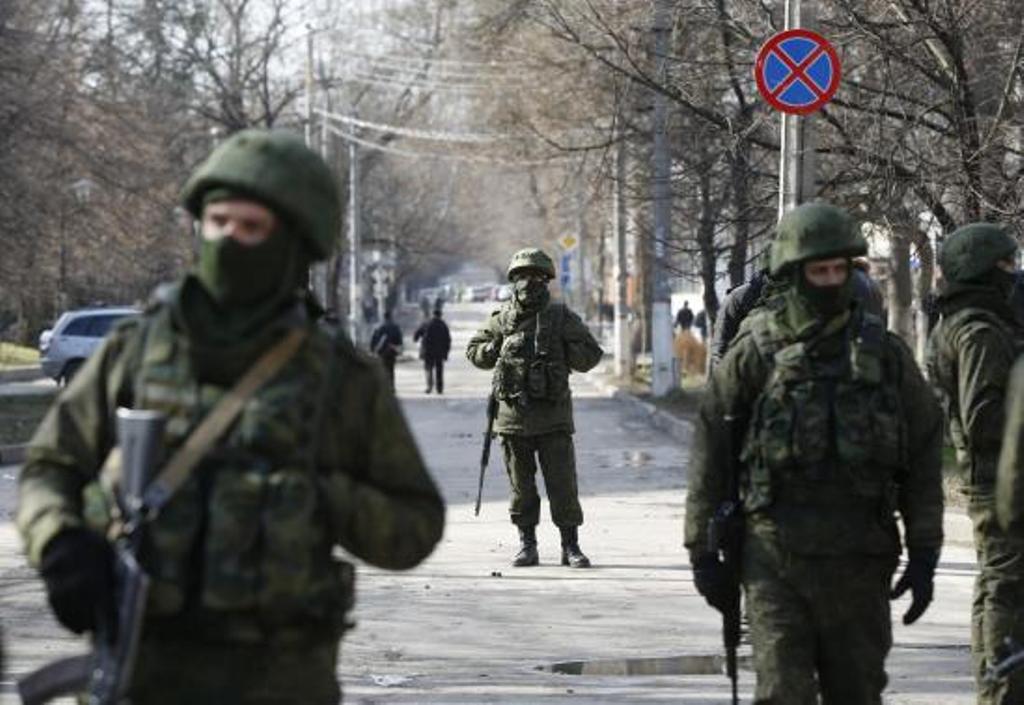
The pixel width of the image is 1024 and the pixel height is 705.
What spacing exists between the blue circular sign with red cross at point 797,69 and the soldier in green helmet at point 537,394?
2297 mm

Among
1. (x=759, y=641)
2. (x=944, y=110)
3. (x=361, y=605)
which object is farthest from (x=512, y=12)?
(x=759, y=641)

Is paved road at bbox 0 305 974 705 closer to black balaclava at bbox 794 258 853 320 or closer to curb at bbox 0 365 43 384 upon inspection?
black balaclava at bbox 794 258 853 320

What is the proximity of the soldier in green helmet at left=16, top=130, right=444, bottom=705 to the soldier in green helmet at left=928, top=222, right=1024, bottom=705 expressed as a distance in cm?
340

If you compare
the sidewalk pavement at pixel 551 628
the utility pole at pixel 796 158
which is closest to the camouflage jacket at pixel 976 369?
the sidewalk pavement at pixel 551 628

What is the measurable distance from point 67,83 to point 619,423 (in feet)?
48.5

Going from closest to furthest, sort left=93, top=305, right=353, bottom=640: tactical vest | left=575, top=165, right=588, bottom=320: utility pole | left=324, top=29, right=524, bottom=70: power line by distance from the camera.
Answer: left=93, top=305, right=353, bottom=640: tactical vest, left=324, top=29, right=524, bottom=70: power line, left=575, top=165, right=588, bottom=320: utility pole

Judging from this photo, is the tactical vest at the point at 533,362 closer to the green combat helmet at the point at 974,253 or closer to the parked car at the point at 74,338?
the green combat helmet at the point at 974,253

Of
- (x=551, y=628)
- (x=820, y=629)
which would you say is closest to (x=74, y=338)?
(x=551, y=628)

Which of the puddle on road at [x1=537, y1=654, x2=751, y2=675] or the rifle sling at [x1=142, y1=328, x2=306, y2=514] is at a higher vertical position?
the rifle sling at [x1=142, y1=328, x2=306, y2=514]

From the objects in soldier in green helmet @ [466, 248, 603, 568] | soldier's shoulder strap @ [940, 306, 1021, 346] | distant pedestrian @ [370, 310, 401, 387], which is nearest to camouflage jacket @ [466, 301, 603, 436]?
soldier in green helmet @ [466, 248, 603, 568]

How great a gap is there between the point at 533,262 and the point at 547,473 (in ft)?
4.23

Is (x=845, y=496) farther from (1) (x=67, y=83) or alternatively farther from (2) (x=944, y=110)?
(1) (x=67, y=83)

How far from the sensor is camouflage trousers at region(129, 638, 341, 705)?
4.71 meters

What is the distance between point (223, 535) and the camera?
4625mm
